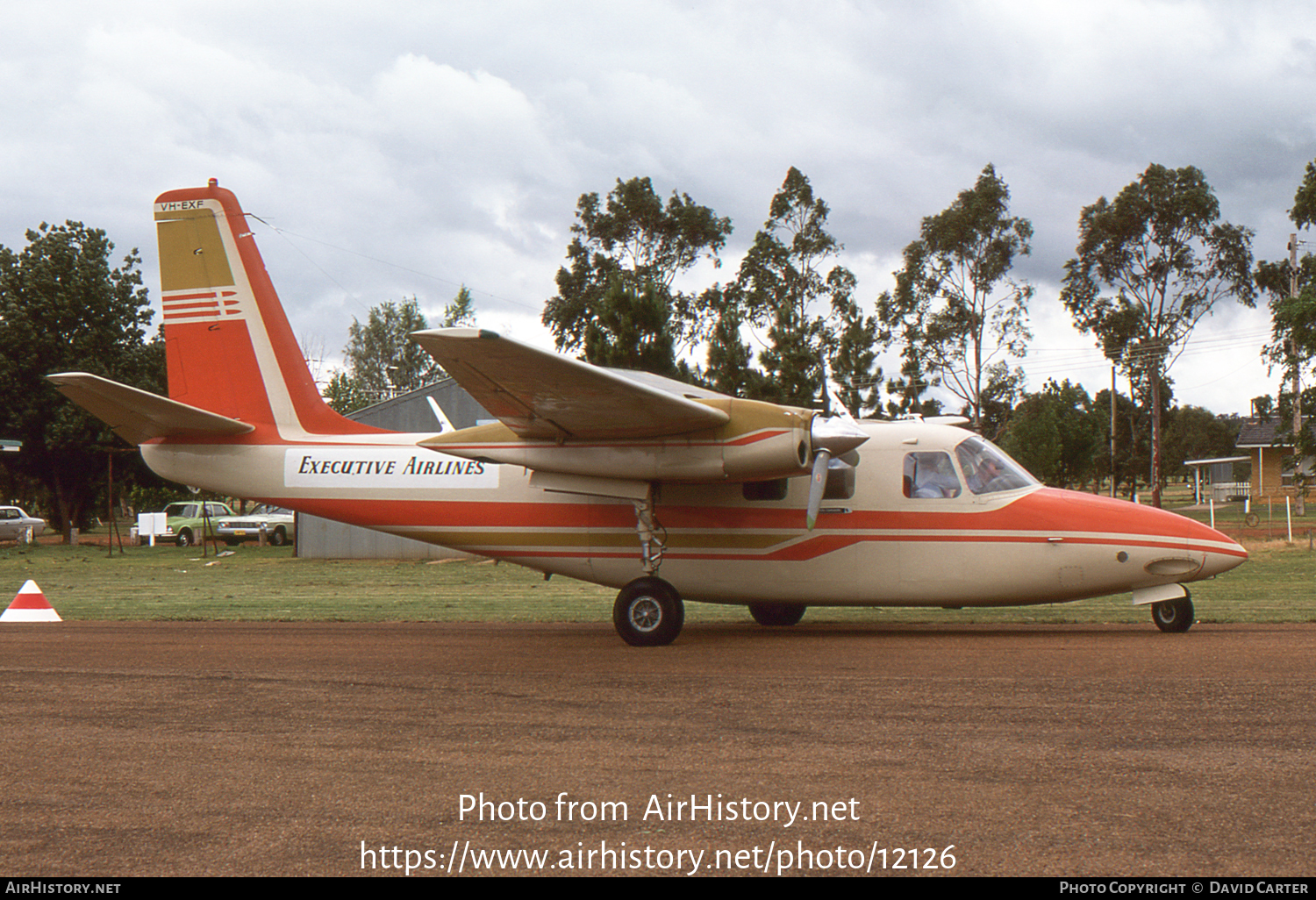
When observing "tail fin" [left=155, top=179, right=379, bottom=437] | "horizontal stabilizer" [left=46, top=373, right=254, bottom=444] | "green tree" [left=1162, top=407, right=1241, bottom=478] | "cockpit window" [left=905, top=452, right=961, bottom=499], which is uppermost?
"green tree" [left=1162, top=407, right=1241, bottom=478]

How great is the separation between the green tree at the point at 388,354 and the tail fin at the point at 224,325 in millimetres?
61032

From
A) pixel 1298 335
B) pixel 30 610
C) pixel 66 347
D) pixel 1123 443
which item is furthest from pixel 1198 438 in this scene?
pixel 30 610

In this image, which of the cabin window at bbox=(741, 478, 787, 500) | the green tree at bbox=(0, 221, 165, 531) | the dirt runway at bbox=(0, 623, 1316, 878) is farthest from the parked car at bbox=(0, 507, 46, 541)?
the cabin window at bbox=(741, 478, 787, 500)

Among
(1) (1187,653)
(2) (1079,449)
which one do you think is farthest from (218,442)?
(2) (1079,449)

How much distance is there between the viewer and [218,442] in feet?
44.6

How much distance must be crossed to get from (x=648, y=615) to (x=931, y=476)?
380cm

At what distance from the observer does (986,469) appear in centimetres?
1219

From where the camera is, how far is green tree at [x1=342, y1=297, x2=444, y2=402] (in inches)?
2955

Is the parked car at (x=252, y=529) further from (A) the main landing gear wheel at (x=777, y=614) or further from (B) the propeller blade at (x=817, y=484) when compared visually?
(B) the propeller blade at (x=817, y=484)

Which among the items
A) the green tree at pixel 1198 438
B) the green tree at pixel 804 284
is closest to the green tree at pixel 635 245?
the green tree at pixel 804 284

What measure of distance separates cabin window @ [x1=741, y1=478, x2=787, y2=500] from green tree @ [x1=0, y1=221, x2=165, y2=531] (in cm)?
4184

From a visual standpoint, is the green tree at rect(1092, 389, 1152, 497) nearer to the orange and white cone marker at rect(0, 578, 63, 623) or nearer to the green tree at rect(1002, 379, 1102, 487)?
the green tree at rect(1002, 379, 1102, 487)

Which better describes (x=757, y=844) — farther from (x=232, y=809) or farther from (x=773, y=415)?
(x=773, y=415)

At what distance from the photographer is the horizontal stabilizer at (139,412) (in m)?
11.1
